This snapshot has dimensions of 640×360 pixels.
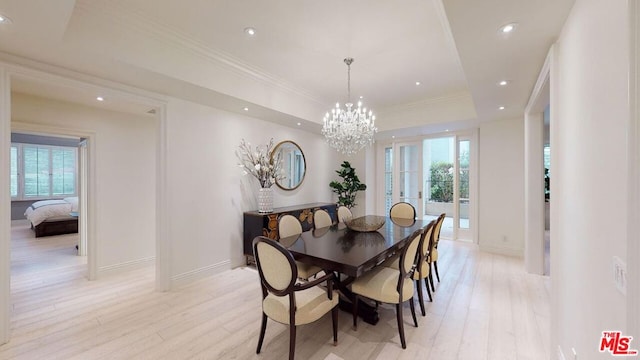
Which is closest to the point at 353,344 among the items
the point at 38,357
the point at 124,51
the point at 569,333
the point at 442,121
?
the point at 569,333

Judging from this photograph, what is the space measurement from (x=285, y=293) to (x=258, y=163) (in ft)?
8.69

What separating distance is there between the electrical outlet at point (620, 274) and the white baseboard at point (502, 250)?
417cm

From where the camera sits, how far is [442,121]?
469cm

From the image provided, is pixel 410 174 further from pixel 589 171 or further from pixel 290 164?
pixel 589 171

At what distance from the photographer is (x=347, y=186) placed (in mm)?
5953

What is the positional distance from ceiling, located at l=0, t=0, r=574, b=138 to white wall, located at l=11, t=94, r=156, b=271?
234mm

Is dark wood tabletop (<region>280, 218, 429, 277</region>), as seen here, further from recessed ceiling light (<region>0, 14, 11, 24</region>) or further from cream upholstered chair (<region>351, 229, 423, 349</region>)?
recessed ceiling light (<region>0, 14, 11, 24</region>)

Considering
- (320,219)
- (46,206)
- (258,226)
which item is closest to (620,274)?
(320,219)

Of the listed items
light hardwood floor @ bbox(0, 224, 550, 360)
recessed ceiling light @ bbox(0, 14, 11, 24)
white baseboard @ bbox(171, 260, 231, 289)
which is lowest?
light hardwood floor @ bbox(0, 224, 550, 360)

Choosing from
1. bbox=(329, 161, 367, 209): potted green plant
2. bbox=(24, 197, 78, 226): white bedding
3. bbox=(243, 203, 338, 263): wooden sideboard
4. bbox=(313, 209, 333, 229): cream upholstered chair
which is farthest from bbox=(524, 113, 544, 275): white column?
bbox=(24, 197, 78, 226): white bedding

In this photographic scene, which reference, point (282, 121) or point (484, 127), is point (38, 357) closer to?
point (282, 121)

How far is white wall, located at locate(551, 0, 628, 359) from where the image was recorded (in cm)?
97

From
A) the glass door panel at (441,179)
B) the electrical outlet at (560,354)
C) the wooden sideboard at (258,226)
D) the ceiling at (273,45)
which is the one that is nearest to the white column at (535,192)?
the ceiling at (273,45)

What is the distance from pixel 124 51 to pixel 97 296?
281cm
